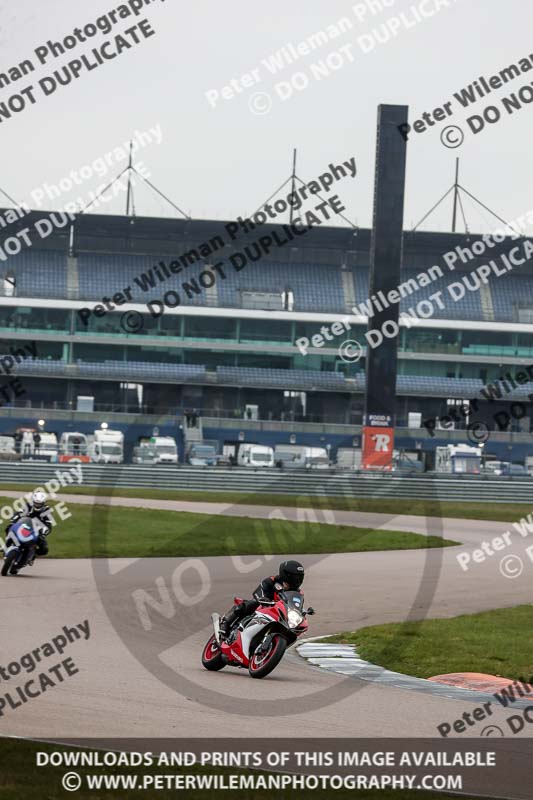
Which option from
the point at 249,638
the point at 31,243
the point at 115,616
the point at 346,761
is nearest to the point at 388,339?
the point at 31,243

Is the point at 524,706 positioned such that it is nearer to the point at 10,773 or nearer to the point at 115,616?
the point at 10,773

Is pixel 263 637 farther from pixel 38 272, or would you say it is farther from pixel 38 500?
pixel 38 272

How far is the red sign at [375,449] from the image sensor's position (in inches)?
2554

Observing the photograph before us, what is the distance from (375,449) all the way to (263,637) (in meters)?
51.3

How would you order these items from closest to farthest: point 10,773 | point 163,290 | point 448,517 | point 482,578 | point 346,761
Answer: point 10,773
point 346,761
point 482,578
point 448,517
point 163,290

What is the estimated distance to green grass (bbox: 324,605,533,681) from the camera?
15.7m

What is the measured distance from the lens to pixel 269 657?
13.6 m

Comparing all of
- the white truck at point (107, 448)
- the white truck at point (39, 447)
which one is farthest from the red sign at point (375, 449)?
the white truck at point (39, 447)

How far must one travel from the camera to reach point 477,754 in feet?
33.2

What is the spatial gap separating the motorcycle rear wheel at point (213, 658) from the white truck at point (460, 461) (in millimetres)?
59382

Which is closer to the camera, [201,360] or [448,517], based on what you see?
[448,517]

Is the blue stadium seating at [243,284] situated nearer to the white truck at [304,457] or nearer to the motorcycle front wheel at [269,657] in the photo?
the white truck at [304,457]

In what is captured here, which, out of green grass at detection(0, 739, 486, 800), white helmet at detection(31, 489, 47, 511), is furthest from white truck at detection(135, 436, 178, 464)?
green grass at detection(0, 739, 486, 800)

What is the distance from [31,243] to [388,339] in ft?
121
